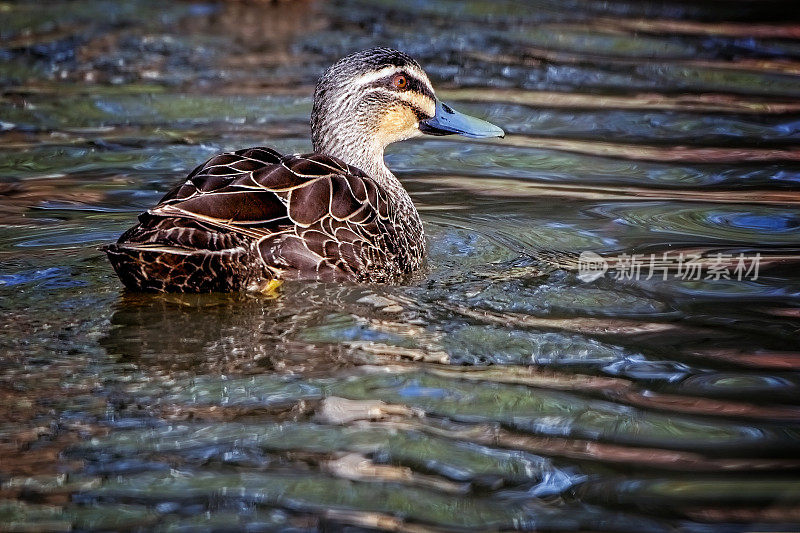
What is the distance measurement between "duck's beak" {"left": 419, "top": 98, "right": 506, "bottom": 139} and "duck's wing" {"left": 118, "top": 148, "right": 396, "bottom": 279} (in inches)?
51.1

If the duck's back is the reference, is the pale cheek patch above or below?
above

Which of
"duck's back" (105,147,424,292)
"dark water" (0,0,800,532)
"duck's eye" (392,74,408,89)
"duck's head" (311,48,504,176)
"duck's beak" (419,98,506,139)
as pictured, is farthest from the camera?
"duck's beak" (419,98,506,139)

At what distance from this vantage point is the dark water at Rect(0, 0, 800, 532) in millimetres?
4496

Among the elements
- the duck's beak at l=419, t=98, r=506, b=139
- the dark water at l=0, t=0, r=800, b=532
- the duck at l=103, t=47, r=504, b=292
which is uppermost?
the duck's beak at l=419, t=98, r=506, b=139

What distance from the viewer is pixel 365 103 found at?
24.6ft

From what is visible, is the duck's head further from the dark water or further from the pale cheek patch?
the dark water

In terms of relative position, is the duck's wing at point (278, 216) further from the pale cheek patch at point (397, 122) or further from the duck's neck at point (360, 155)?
the pale cheek patch at point (397, 122)

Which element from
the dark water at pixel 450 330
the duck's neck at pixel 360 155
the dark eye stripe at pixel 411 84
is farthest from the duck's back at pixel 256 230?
the dark eye stripe at pixel 411 84

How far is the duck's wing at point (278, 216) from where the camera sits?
20.0 feet

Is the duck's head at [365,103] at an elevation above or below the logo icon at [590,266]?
above

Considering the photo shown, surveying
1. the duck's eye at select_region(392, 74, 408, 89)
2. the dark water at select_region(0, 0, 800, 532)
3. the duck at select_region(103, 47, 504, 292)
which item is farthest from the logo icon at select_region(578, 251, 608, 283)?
the duck's eye at select_region(392, 74, 408, 89)

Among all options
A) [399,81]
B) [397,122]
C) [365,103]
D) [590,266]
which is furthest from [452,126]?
[590,266]

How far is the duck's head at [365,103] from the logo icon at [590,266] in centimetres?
139

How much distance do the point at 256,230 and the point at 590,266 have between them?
6.75ft
